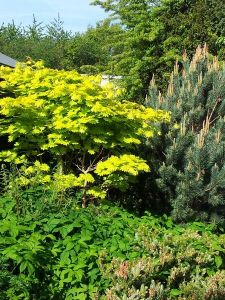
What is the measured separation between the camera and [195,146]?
5840mm

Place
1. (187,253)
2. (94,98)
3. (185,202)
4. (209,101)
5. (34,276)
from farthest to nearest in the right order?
(209,101) → (185,202) → (94,98) → (187,253) → (34,276)

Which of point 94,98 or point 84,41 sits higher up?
point 84,41

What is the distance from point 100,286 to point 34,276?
1.71ft

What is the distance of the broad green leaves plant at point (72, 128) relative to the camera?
5516 millimetres

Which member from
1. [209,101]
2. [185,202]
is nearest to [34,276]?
[185,202]

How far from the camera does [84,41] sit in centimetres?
3131

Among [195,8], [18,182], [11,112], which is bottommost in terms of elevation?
[18,182]

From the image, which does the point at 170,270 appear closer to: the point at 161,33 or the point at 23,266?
the point at 23,266

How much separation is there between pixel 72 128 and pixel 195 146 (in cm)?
143

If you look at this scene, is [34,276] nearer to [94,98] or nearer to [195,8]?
[94,98]

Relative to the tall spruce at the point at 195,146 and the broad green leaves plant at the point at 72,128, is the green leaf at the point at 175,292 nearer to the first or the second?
the broad green leaves plant at the point at 72,128

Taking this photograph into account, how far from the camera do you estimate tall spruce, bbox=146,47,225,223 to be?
5.89m

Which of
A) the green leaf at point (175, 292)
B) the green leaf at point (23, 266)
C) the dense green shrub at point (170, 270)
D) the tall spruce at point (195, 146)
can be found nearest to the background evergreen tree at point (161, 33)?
the tall spruce at point (195, 146)

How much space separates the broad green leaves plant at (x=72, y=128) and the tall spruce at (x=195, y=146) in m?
0.35
